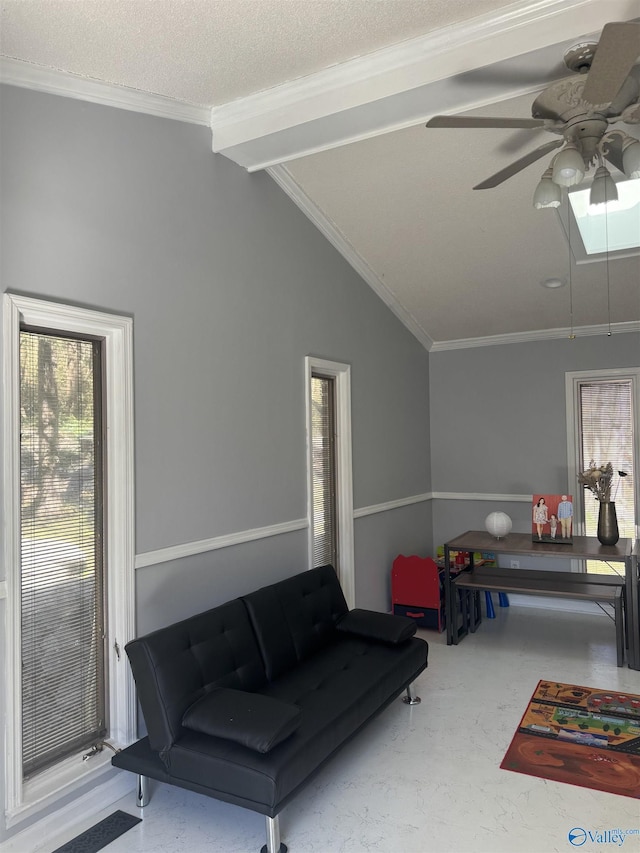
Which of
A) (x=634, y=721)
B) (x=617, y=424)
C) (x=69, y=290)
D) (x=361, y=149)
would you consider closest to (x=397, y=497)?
(x=617, y=424)

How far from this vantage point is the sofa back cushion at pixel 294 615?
127 inches

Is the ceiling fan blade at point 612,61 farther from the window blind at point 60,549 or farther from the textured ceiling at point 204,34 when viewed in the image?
the window blind at point 60,549

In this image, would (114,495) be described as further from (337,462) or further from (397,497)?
(397,497)

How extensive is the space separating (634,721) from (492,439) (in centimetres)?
319

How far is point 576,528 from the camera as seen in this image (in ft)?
19.0

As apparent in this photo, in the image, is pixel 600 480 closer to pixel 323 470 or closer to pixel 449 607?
pixel 449 607

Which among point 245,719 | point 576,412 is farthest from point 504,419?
point 245,719

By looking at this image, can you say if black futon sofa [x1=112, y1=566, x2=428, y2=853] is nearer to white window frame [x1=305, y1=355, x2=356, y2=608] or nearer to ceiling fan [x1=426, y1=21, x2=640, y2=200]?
white window frame [x1=305, y1=355, x2=356, y2=608]

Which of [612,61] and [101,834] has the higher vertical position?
[612,61]

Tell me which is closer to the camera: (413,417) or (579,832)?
(579,832)

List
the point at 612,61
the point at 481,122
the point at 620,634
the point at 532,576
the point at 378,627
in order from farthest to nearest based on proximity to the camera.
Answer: the point at 532,576 < the point at 620,634 < the point at 378,627 < the point at 481,122 < the point at 612,61

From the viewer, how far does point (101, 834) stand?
2514mm

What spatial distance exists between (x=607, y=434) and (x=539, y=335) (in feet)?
3.67

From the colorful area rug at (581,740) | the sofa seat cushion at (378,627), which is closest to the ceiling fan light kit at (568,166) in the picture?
the sofa seat cushion at (378,627)
